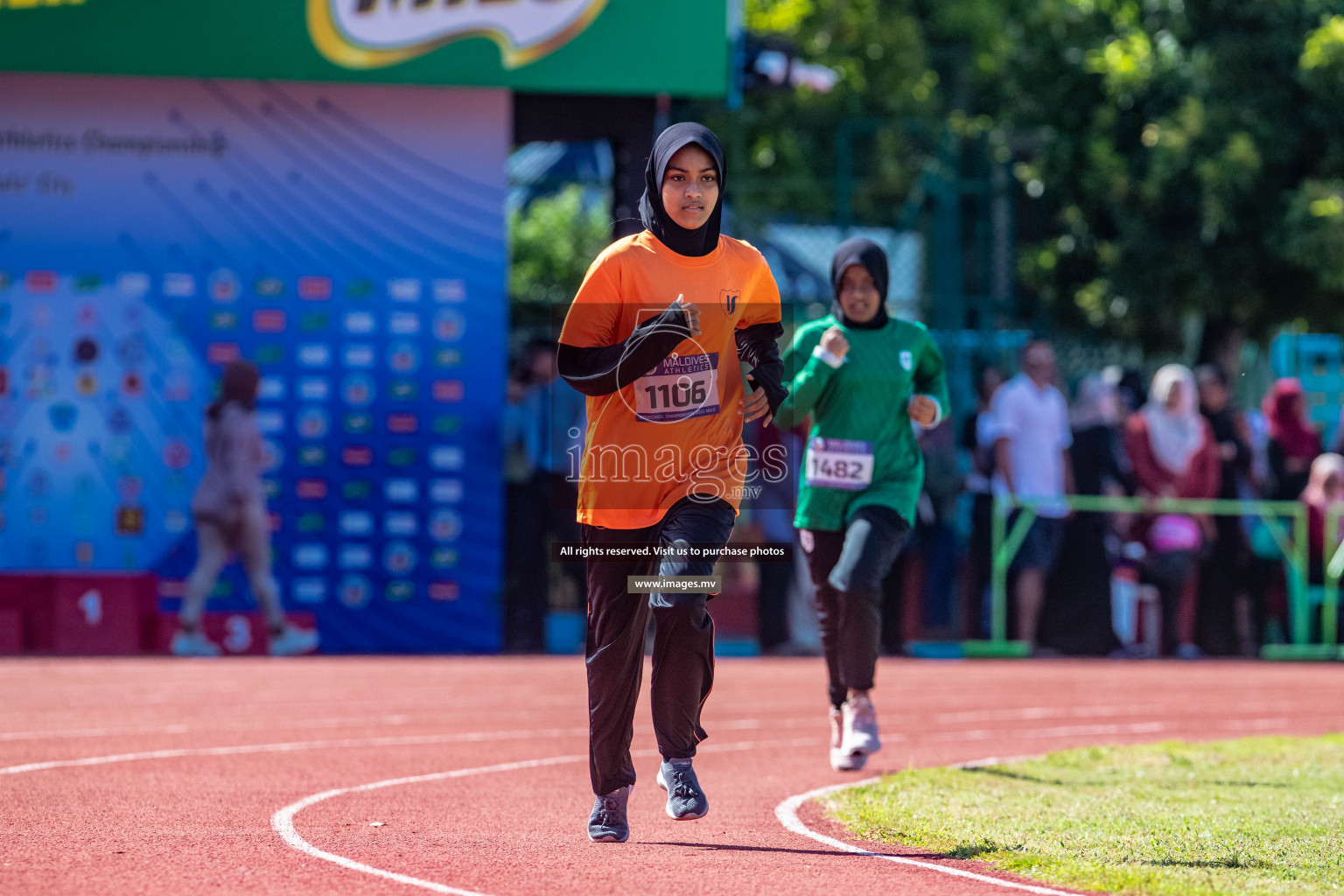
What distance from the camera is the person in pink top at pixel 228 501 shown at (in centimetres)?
1465

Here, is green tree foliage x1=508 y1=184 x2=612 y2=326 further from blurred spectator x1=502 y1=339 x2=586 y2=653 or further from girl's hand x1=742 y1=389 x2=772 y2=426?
girl's hand x1=742 y1=389 x2=772 y2=426

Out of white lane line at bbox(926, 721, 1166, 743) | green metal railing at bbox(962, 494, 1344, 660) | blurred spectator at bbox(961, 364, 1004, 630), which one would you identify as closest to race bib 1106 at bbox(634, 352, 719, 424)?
white lane line at bbox(926, 721, 1166, 743)

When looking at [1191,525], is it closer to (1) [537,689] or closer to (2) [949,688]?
(2) [949,688]

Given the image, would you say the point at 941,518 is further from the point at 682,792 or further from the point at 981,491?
the point at 682,792

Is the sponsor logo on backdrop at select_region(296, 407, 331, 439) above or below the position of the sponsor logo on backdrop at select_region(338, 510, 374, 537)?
above

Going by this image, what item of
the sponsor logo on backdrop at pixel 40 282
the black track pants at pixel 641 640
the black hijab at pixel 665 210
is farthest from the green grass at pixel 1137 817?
the sponsor logo on backdrop at pixel 40 282

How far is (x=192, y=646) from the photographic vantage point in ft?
48.5

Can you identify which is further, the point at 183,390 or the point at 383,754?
the point at 183,390

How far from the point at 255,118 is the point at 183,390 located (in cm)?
228

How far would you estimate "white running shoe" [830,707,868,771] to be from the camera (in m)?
8.37

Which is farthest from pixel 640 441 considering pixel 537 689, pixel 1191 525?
pixel 1191 525

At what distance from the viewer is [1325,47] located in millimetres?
18891

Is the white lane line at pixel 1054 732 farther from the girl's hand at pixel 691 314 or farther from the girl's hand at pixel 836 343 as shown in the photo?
the girl's hand at pixel 691 314

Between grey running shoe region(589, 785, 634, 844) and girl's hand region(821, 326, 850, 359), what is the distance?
2572 millimetres
